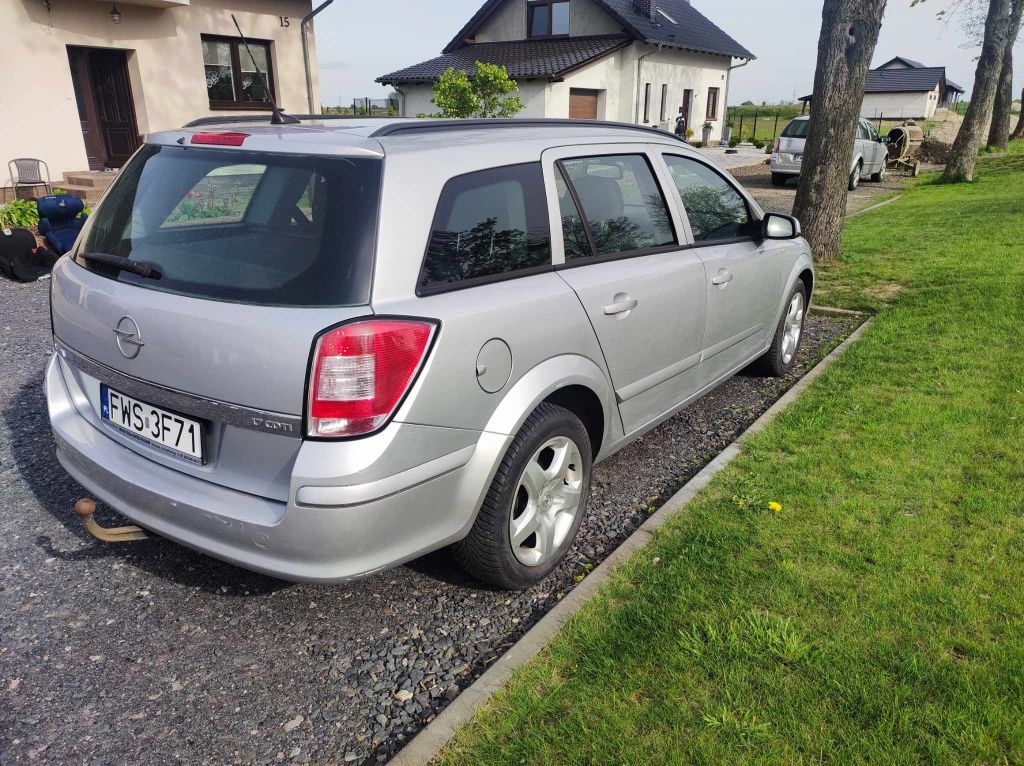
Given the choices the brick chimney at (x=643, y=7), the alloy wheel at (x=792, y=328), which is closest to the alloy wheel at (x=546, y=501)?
the alloy wheel at (x=792, y=328)

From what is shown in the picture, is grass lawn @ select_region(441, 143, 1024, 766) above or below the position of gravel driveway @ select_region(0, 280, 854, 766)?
above

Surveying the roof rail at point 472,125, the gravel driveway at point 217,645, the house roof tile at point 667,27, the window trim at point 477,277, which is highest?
the house roof tile at point 667,27

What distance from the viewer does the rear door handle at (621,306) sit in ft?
10.2

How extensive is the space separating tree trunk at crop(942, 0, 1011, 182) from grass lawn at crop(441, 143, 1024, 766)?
58.5 ft

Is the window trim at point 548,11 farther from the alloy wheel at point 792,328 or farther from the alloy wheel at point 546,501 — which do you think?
the alloy wheel at point 546,501

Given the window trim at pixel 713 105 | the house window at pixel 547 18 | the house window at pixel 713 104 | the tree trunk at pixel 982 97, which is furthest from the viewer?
the house window at pixel 713 104

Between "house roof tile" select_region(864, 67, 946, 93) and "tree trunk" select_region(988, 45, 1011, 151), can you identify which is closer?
"tree trunk" select_region(988, 45, 1011, 151)

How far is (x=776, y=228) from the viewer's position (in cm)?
447

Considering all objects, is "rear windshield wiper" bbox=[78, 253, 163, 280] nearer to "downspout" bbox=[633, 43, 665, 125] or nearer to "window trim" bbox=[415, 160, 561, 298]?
"window trim" bbox=[415, 160, 561, 298]

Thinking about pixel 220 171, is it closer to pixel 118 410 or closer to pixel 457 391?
pixel 118 410

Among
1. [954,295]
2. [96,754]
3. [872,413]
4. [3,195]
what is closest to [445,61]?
[3,195]

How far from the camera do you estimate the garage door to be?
101ft

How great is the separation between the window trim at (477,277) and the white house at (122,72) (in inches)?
491

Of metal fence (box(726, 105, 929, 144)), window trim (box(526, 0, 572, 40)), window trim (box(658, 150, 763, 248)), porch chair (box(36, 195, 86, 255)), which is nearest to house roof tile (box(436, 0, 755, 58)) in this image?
window trim (box(526, 0, 572, 40))
